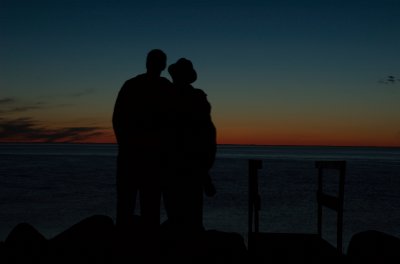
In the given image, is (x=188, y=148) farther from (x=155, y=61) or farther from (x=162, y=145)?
(x=155, y=61)

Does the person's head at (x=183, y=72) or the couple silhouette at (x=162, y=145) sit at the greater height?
the person's head at (x=183, y=72)

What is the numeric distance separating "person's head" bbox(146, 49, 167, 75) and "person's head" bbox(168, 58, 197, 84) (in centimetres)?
23

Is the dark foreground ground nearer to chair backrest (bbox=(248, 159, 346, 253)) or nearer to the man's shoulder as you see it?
chair backrest (bbox=(248, 159, 346, 253))

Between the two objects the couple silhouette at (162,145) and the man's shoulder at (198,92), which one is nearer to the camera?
the couple silhouette at (162,145)

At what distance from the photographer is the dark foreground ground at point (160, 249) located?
518 cm

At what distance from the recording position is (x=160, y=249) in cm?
526

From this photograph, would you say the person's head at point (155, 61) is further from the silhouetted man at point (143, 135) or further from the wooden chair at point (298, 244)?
the wooden chair at point (298, 244)

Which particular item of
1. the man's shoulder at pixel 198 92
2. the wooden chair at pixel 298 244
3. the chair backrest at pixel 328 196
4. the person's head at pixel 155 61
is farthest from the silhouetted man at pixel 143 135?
the chair backrest at pixel 328 196

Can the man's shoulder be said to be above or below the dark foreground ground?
above

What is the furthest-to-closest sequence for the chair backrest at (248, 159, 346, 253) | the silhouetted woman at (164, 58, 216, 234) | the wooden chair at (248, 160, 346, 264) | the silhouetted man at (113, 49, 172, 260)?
1. the chair backrest at (248, 159, 346, 253)
2. the wooden chair at (248, 160, 346, 264)
3. the silhouetted woman at (164, 58, 216, 234)
4. the silhouetted man at (113, 49, 172, 260)

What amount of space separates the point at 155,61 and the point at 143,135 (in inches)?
32.8

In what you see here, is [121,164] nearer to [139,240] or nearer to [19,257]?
[139,240]

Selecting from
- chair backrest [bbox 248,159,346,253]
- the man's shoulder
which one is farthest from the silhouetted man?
chair backrest [bbox 248,159,346,253]

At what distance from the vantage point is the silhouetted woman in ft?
17.0
